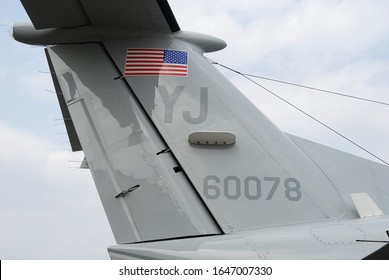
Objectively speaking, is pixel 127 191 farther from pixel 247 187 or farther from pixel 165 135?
pixel 247 187

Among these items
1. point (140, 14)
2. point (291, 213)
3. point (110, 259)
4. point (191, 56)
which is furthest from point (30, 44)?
point (291, 213)

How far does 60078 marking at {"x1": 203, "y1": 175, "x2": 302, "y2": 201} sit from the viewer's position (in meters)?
4.62

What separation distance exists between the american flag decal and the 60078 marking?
127 centimetres

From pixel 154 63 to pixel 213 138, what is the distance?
3.43 feet

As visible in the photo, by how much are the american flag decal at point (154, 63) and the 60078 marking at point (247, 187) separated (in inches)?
49.9

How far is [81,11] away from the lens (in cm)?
504

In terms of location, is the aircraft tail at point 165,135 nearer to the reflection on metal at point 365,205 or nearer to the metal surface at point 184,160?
the metal surface at point 184,160

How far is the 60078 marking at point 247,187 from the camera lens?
4.62m

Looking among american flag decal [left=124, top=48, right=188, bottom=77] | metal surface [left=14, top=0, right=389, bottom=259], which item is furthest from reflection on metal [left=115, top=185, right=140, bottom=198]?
american flag decal [left=124, top=48, right=188, bottom=77]

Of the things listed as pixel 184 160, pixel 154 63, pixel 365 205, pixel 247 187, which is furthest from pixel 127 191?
pixel 365 205

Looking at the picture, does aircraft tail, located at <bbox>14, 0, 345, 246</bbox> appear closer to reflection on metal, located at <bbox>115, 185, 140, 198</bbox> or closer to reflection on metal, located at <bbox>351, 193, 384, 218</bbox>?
reflection on metal, located at <bbox>115, 185, 140, 198</bbox>

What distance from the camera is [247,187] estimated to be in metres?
4.70

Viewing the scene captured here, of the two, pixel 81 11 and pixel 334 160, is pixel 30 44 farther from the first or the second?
pixel 334 160

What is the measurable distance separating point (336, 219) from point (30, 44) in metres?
3.57
